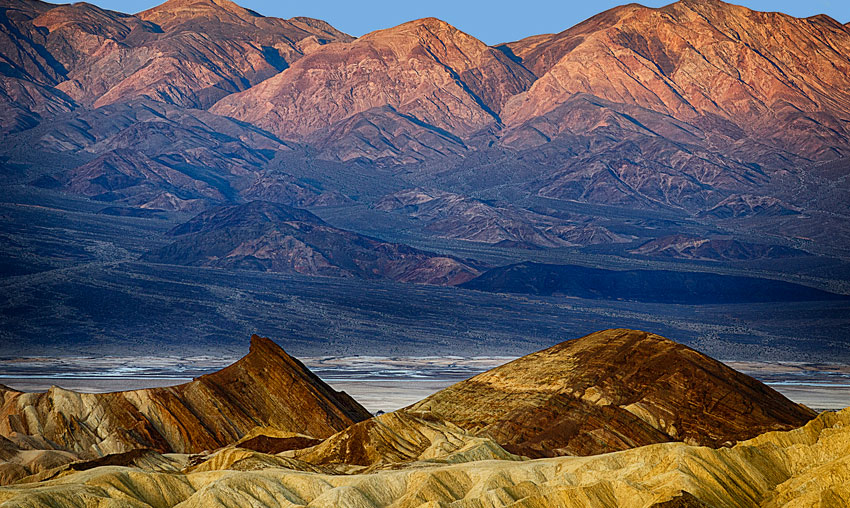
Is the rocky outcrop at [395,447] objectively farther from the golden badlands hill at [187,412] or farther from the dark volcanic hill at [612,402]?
the golden badlands hill at [187,412]

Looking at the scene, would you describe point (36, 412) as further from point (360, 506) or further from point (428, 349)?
point (428, 349)

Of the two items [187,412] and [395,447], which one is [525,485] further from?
[187,412]

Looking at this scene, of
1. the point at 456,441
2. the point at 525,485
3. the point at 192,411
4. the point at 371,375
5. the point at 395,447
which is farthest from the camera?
the point at 371,375

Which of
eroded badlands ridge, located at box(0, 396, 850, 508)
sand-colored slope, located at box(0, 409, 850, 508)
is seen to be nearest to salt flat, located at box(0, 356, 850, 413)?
eroded badlands ridge, located at box(0, 396, 850, 508)

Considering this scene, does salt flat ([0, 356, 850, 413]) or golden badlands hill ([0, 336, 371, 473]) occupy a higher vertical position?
golden badlands hill ([0, 336, 371, 473])

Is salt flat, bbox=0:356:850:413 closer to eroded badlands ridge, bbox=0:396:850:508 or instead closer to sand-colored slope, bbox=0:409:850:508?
eroded badlands ridge, bbox=0:396:850:508

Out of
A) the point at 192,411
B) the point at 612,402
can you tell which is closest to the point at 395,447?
the point at 612,402
